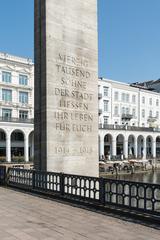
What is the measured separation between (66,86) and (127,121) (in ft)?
209

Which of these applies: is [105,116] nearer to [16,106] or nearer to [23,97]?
[23,97]

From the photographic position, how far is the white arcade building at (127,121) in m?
70.2

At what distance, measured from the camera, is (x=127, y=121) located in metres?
78.8

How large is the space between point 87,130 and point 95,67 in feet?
11.5

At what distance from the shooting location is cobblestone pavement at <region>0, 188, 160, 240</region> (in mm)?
7344

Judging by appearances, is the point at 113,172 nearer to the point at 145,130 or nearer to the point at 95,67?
the point at 145,130

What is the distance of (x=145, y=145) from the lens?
7669 cm

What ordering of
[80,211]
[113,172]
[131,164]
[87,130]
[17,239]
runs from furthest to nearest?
[131,164], [113,172], [87,130], [80,211], [17,239]

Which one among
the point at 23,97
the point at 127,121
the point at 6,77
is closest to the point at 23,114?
the point at 23,97

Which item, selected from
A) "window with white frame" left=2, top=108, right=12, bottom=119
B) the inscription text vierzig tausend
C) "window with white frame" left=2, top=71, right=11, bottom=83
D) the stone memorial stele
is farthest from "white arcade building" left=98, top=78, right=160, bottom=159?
the inscription text vierzig tausend

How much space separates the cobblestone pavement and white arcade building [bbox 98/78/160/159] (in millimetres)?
54625

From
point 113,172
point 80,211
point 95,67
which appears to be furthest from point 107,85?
point 80,211

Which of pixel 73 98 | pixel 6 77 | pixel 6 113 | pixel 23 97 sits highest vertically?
pixel 6 77

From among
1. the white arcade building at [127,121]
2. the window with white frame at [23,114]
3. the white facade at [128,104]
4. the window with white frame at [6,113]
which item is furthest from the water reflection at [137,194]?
the white facade at [128,104]
